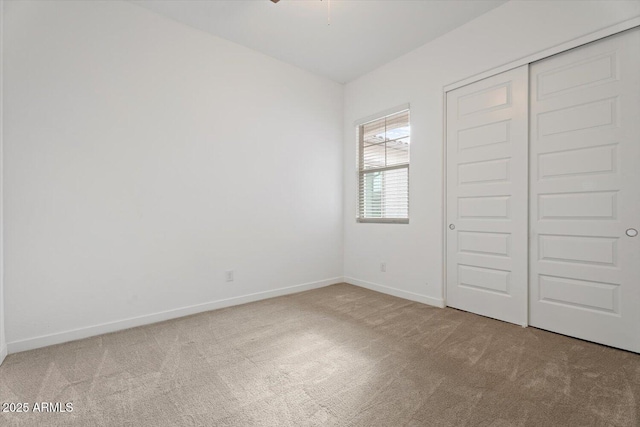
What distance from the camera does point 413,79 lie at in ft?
11.8

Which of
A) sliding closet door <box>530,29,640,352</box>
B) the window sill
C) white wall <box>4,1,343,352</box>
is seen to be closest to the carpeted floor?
sliding closet door <box>530,29,640,352</box>

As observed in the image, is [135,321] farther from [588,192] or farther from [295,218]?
[588,192]

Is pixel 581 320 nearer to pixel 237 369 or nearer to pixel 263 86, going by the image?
pixel 237 369

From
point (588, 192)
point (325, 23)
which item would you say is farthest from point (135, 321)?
point (588, 192)

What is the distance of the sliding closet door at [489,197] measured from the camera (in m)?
2.76

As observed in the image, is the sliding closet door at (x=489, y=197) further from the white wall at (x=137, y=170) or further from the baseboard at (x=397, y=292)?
the white wall at (x=137, y=170)

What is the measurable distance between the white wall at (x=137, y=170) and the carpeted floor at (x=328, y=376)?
1.54ft


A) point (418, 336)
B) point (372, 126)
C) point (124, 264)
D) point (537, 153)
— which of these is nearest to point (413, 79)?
point (372, 126)

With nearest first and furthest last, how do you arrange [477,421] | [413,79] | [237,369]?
[477,421] < [237,369] < [413,79]

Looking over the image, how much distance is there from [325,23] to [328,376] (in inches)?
130

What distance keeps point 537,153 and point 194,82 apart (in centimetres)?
347

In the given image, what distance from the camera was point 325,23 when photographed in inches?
122

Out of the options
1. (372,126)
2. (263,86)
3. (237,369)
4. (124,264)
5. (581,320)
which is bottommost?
(237,369)

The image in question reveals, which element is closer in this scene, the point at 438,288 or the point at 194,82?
the point at 194,82
